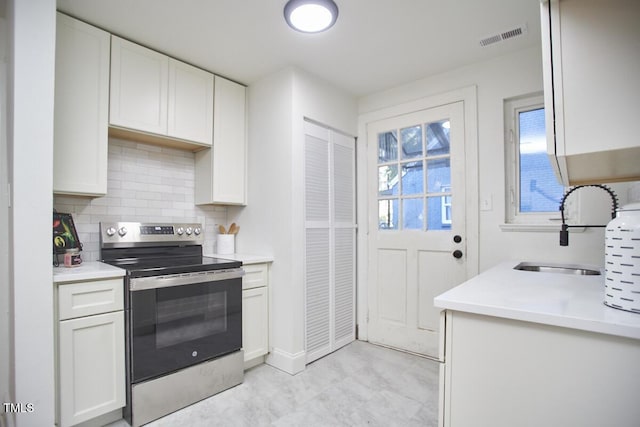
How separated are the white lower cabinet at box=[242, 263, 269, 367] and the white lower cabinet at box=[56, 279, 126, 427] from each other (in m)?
0.82

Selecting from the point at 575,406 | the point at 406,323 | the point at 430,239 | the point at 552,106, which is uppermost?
the point at 552,106

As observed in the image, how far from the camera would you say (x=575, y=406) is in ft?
2.86

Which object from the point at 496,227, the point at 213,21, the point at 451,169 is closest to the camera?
the point at 213,21

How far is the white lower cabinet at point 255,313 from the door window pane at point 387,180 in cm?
130

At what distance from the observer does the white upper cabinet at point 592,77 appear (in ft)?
2.57

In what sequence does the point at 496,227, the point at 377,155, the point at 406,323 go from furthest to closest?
the point at 377,155, the point at 406,323, the point at 496,227

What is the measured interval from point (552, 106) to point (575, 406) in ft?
2.65

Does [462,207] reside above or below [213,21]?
below

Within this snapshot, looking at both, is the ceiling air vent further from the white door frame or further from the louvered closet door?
the louvered closet door

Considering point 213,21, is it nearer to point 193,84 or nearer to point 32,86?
A: point 193,84

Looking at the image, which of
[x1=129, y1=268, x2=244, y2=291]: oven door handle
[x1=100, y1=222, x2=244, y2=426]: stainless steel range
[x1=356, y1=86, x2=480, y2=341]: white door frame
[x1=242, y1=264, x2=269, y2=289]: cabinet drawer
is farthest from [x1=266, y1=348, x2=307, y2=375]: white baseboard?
[x1=356, y1=86, x2=480, y2=341]: white door frame

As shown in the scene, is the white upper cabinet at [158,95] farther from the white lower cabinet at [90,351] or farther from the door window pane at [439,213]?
the door window pane at [439,213]

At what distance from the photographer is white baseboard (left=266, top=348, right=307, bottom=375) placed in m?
2.42

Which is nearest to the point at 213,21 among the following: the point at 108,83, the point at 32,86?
the point at 108,83
